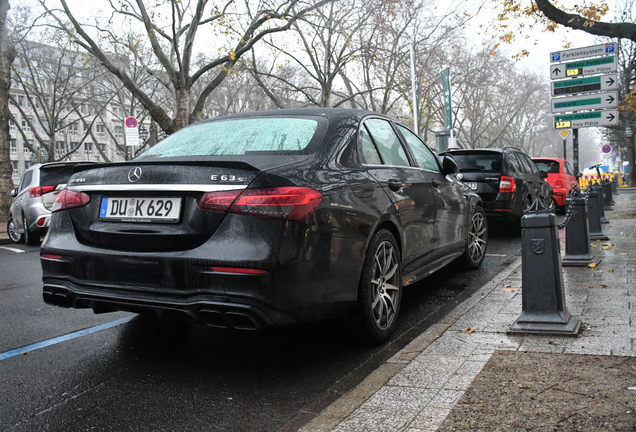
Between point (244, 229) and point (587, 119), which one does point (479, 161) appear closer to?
point (587, 119)

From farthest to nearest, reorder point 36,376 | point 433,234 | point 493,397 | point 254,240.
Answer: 1. point 433,234
2. point 36,376
3. point 254,240
4. point 493,397

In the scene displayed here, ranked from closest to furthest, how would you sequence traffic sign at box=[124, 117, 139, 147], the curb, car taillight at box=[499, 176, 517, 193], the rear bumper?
the curb, the rear bumper, car taillight at box=[499, 176, 517, 193], traffic sign at box=[124, 117, 139, 147]

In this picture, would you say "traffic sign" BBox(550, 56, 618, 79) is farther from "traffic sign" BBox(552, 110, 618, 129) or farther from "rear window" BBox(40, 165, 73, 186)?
"rear window" BBox(40, 165, 73, 186)

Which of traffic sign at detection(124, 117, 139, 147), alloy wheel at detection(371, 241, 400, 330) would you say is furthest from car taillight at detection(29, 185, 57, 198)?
alloy wheel at detection(371, 241, 400, 330)

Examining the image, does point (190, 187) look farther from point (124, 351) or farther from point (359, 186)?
point (124, 351)

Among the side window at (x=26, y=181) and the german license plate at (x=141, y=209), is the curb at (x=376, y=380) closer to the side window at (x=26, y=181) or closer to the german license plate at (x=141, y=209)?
the german license plate at (x=141, y=209)

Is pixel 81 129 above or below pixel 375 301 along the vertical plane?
above

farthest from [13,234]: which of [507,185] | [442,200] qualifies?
[442,200]

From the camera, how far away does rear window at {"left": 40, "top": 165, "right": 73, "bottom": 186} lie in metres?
11.2

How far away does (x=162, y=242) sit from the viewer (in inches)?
126

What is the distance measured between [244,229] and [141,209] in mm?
684

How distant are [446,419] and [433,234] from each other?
2633mm

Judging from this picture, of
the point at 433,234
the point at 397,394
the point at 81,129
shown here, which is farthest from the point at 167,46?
the point at 81,129

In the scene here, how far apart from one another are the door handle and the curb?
102 cm
